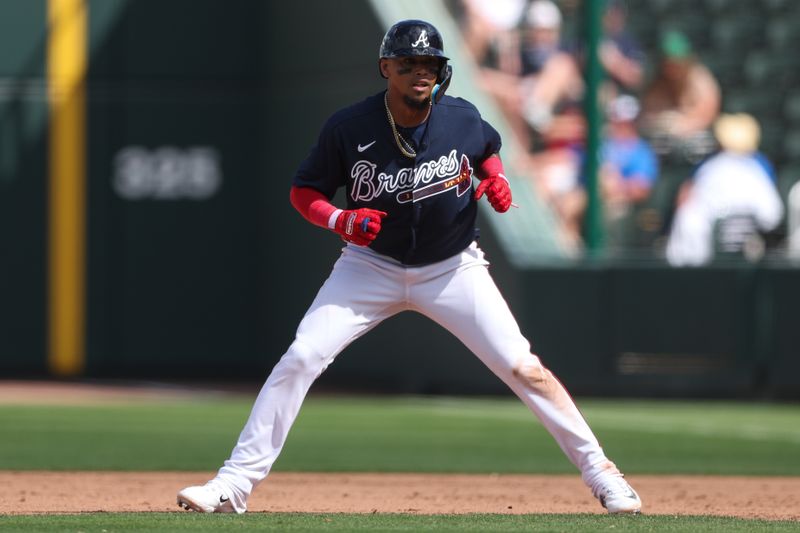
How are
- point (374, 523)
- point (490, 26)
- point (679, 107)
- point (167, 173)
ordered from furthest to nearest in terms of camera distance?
point (167, 173) → point (490, 26) → point (679, 107) → point (374, 523)

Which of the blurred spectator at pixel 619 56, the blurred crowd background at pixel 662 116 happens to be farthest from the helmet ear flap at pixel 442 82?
the blurred spectator at pixel 619 56

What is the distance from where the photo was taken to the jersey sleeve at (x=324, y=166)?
5.60m

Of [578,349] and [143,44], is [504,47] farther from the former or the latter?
[143,44]

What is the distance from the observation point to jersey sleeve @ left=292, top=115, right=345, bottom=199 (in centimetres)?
560

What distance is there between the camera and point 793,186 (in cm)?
1285

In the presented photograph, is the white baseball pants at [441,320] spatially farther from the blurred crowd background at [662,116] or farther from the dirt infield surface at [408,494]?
the blurred crowd background at [662,116]

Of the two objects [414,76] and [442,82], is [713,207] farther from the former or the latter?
[414,76]

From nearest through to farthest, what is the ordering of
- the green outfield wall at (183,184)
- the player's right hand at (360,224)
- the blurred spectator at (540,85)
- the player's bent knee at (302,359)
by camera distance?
the player's right hand at (360,224) < the player's bent knee at (302,359) < the blurred spectator at (540,85) < the green outfield wall at (183,184)

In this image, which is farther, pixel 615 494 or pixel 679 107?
pixel 679 107

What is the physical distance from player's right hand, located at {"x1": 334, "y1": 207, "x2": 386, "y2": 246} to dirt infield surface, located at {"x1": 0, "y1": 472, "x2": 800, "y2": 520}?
1332mm

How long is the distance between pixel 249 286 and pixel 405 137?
1040 centimetres

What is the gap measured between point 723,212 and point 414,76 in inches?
296

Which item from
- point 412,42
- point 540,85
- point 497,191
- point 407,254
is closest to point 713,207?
point 540,85

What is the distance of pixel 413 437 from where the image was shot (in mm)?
9766
